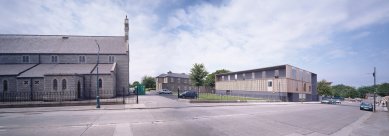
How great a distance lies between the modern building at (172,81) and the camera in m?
81.9

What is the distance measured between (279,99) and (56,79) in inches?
1691

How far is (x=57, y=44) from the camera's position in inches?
1687

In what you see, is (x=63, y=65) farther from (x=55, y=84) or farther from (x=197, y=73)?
(x=197, y=73)

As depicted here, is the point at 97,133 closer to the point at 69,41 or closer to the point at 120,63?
the point at 120,63

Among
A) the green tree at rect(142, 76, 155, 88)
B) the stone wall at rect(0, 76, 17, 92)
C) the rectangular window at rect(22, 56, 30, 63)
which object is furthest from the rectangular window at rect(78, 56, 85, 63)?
the green tree at rect(142, 76, 155, 88)

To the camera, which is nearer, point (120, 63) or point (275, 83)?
point (120, 63)

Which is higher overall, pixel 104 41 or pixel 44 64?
pixel 104 41

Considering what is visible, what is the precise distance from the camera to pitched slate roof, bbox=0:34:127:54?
4053cm

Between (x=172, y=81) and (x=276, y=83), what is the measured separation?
43.2 m

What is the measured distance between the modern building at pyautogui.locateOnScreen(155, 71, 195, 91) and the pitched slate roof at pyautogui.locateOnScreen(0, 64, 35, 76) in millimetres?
47431

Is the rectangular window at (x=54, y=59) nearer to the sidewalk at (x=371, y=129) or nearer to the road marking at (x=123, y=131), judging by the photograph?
the road marking at (x=123, y=131)

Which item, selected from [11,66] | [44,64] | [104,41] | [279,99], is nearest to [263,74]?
[279,99]

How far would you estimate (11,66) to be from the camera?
37906 millimetres

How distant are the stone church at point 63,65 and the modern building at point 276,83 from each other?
107ft
